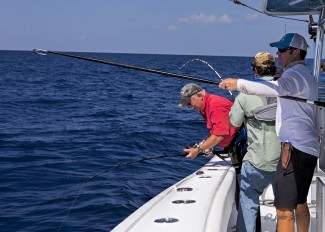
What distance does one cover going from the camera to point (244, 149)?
4422 mm

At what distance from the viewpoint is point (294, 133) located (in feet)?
10.4

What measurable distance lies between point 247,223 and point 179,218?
745 mm

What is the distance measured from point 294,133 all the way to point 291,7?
1.56 meters

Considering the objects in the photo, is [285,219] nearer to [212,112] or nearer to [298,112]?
[298,112]

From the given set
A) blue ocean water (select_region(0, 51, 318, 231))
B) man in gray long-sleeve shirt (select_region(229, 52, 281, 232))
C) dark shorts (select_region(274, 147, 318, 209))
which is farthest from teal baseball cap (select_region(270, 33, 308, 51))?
blue ocean water (select_region(0, 51, 318, 231))

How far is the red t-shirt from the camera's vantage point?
4023 mm

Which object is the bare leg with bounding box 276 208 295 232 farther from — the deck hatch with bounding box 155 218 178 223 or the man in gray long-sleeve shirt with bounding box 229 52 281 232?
the deck hatch with bounding box 155 218 178 223

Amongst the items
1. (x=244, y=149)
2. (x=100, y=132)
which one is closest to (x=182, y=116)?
(x=100, y=132)

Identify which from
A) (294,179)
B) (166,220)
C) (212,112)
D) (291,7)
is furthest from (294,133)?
(291,7)

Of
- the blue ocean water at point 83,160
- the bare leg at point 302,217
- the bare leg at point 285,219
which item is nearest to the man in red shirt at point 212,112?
the bare leg at point 302,217

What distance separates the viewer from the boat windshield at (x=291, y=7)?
4184 mm

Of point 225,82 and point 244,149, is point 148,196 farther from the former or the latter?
point 225,82

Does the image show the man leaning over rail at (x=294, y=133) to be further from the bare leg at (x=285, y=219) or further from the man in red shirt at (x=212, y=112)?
the man in red shirt at (x=212, y=112)

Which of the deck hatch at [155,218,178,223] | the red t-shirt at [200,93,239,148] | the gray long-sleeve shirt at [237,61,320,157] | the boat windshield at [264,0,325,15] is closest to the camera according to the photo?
the gray long-sleeve shirt at [237,61,320,157]
